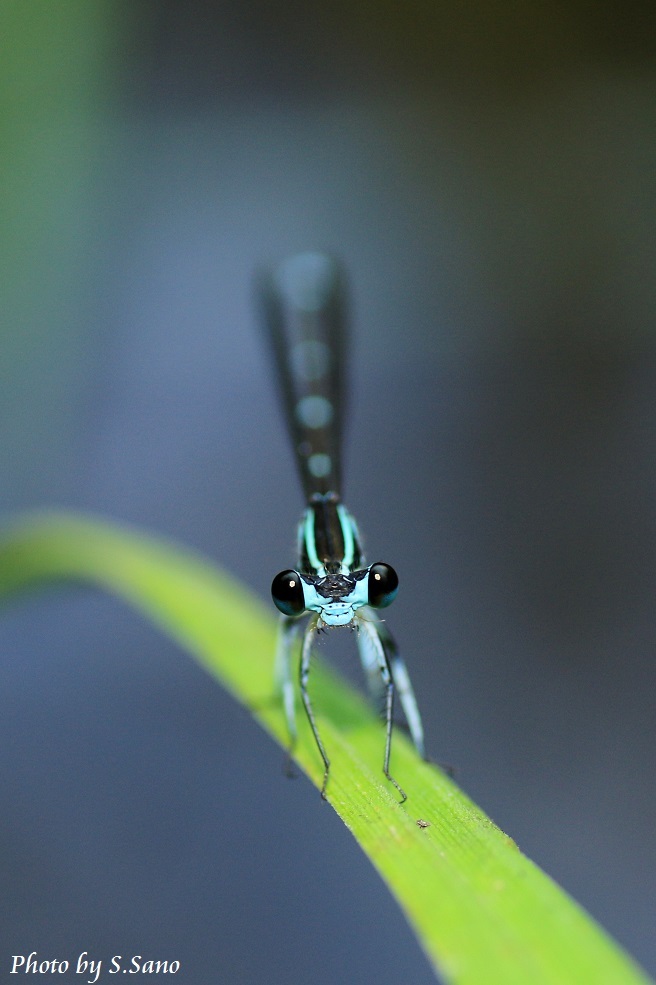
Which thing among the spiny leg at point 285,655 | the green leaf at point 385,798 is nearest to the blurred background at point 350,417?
the green leaf at point 385,798

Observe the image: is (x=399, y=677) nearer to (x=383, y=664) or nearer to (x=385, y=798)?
(x=383, y=664)

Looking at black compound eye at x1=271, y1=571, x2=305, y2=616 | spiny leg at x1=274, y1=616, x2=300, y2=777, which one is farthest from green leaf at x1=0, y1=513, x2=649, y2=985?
black compound eye at x1=271, y1=571, x2=305, y2=616

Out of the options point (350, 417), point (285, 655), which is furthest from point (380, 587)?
point (350, 417)

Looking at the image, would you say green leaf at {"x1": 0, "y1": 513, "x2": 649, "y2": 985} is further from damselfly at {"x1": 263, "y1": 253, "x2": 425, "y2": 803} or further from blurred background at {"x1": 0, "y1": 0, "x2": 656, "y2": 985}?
blurred background at {"x1": 0, "y1": 0, "x2": 656, "y2": 985}

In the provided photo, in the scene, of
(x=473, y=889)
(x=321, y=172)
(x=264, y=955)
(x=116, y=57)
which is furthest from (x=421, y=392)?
(x=473, y=889)

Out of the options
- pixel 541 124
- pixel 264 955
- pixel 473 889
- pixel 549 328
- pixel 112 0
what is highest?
pixel 541 124

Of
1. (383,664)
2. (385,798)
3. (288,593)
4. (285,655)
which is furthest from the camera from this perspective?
(285,655)

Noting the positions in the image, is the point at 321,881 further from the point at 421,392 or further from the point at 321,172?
the point at 321,172

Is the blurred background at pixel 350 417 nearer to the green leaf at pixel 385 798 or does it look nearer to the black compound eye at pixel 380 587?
the green leaf at pixel 385 798
